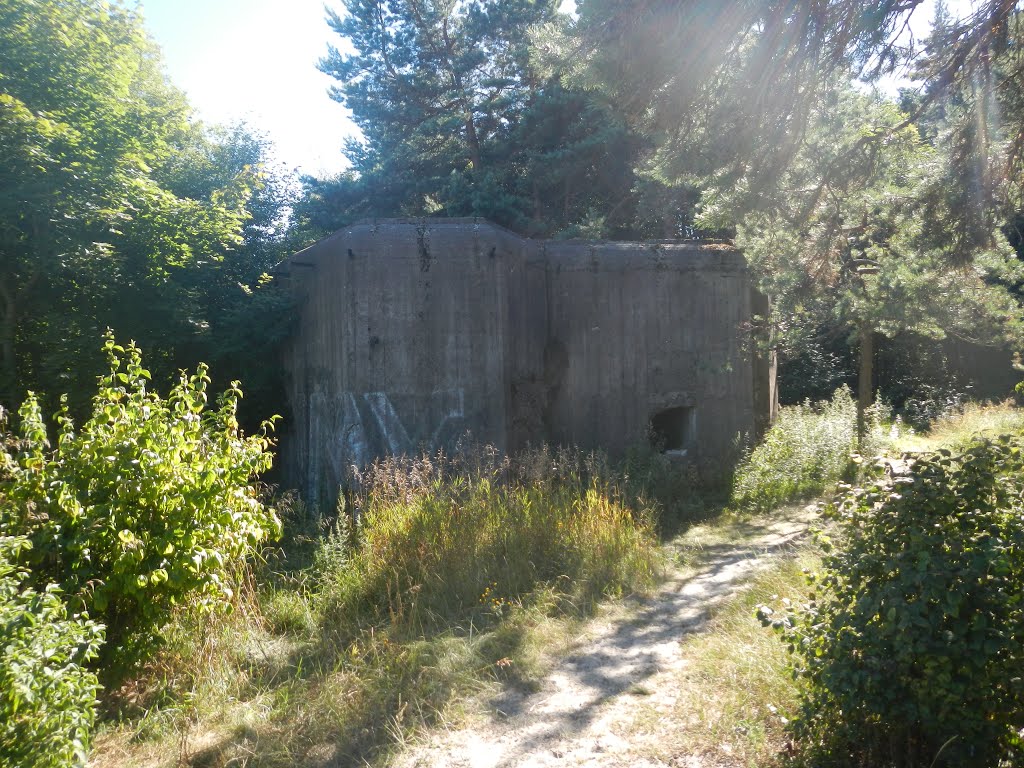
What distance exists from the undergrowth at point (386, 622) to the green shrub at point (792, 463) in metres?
2.21

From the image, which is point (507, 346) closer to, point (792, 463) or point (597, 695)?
point (792, 463)

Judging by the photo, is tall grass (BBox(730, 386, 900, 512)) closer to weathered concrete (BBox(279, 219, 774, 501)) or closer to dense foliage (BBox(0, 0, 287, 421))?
weathered concrete (BBox(279, 219, 774, 501))

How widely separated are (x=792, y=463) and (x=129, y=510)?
7.82 metres

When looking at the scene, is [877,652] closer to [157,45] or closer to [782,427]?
[782,427]

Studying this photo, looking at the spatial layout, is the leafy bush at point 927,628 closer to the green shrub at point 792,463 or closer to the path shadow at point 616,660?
the path shadow at point 616,660

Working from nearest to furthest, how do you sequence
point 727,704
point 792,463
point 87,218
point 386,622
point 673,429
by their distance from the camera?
point 727,704
point 386,622
point 87,218
point 792,463
point 673,429

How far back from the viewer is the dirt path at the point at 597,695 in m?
3.71

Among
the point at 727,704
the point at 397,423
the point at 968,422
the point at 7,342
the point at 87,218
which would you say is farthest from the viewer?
the point at 968,422

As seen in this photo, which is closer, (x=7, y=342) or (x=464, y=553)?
(x=464, y=553)

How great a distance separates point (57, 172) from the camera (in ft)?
26.2

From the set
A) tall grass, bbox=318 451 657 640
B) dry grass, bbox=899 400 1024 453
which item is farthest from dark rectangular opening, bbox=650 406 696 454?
dry grass, bbox=899 400 1024 453

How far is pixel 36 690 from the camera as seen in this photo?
2.92m

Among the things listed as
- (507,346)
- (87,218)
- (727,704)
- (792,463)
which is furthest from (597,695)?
(87,218)

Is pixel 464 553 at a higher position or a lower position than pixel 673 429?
lower
